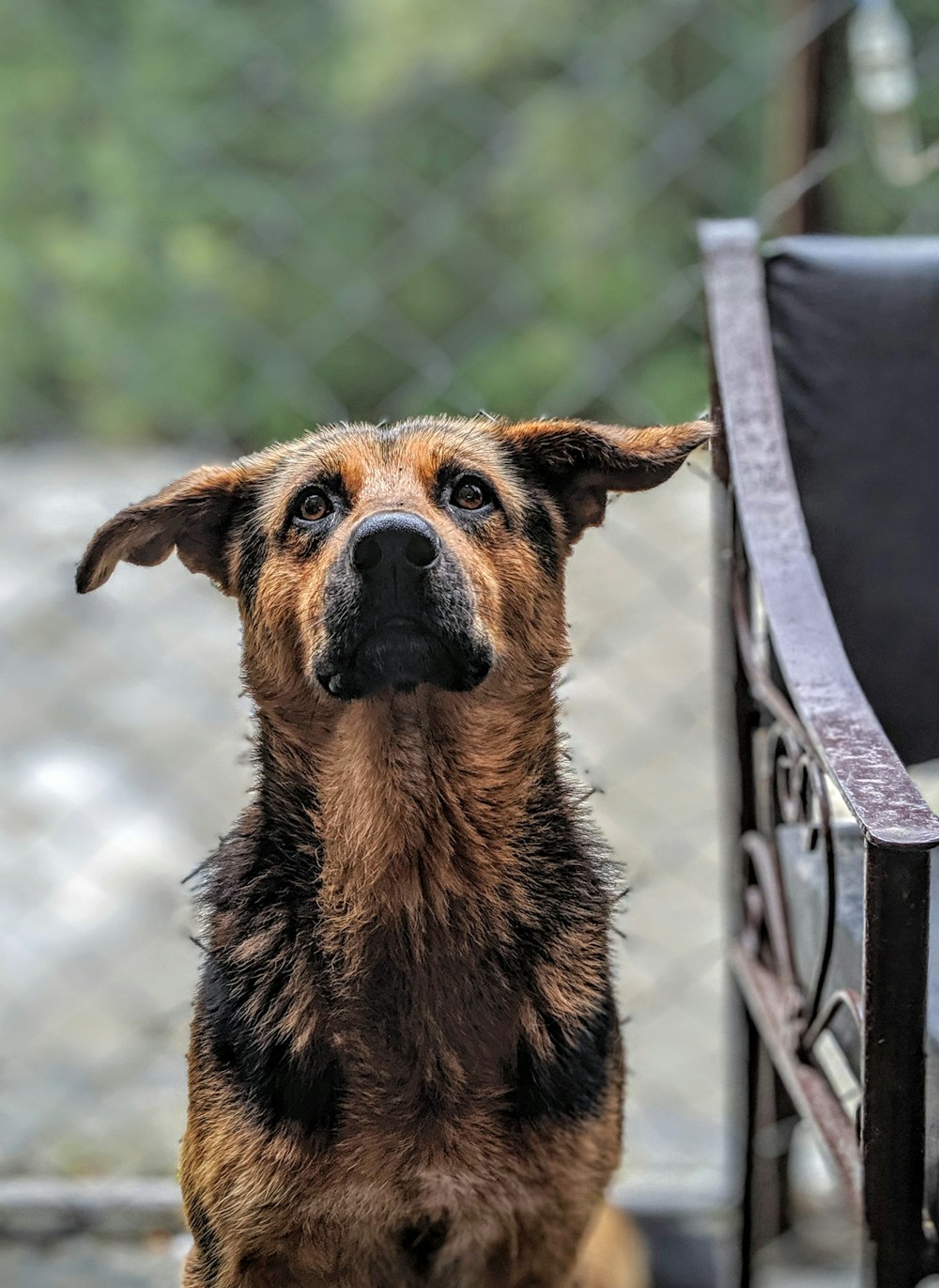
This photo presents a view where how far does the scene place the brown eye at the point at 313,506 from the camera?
0.97 m

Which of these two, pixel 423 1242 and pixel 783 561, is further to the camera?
pixel 783 561

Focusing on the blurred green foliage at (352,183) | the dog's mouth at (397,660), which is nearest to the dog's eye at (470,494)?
the dog's mouth at (397,660)

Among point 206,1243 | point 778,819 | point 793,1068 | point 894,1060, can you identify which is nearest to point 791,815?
point 778,819

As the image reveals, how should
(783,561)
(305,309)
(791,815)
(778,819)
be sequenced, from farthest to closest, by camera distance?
(305,309), (778,819), (791,815), (783,561)

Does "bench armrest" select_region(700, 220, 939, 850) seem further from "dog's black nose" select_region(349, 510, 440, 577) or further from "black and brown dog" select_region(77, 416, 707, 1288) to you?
"dog's black nose" select_region(349, 510, 440, 577)

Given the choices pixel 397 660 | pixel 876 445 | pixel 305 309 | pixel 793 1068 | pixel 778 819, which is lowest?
pixel 793 1068

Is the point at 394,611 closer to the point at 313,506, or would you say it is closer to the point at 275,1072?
the point at 313,506

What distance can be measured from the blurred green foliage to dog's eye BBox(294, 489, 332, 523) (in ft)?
4.27

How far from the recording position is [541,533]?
1.02m

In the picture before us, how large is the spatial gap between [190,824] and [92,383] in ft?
2.78

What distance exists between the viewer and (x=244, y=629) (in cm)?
102

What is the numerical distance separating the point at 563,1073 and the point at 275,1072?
0.74 ft

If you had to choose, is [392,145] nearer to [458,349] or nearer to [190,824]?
[458,349]

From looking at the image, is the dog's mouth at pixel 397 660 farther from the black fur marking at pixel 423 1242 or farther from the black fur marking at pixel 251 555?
the black fur marking at pixel 423 1242
